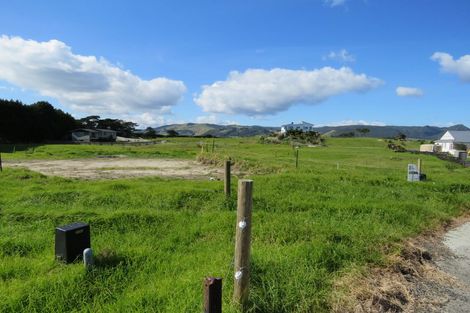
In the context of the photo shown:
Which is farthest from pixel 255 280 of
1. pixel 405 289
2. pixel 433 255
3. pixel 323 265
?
pixel 433 255

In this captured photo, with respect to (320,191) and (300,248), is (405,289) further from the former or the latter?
(320,191)

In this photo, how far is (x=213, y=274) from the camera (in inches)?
191

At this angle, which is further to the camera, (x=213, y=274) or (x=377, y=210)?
(x=377, y=210)

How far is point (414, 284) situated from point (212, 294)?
11.7 ft

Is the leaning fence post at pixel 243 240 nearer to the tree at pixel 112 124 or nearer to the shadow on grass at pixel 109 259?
the shadow on grass at pixel 109 259

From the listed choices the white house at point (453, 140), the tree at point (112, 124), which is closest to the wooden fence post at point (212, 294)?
the white house at point (453, 140)

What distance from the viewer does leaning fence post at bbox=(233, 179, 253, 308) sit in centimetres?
Result: 399

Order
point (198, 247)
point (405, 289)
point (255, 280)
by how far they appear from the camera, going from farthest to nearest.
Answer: point (198, 247)
point (405, 289)
point (255, 280)

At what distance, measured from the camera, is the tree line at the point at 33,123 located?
66.3m

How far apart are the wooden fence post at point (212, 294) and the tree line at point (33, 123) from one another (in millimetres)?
70273

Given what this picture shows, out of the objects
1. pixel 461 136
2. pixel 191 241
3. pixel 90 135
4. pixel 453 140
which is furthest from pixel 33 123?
pixel 461 136

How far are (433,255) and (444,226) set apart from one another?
2836mm

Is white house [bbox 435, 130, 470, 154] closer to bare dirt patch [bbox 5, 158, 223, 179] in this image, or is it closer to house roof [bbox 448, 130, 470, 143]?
house roof [bbox 448, 130, 470, 143]

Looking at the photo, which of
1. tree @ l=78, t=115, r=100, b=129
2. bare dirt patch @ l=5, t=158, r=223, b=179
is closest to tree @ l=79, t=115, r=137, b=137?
tree @ l=78, t=115, r=100, b=129
